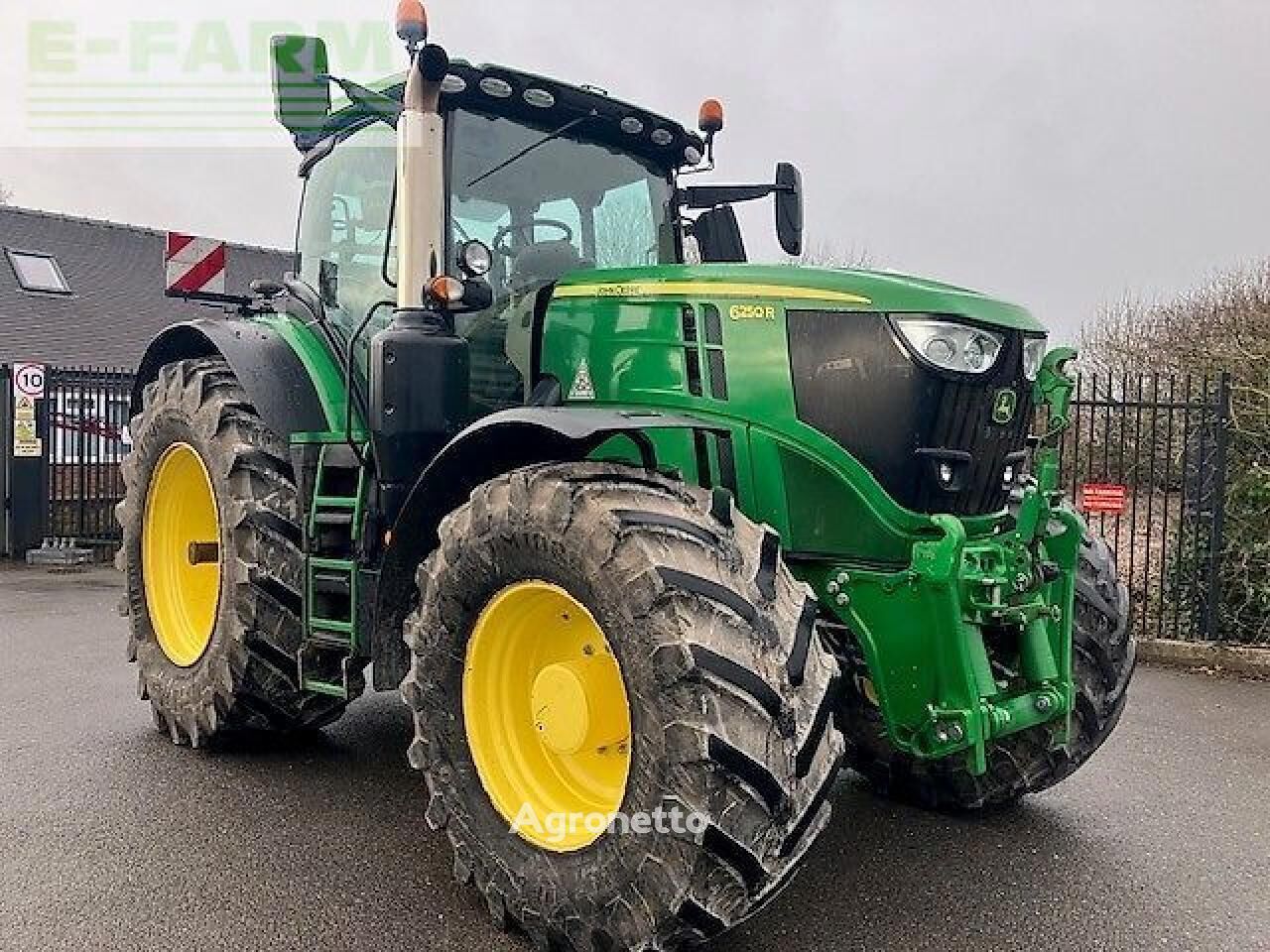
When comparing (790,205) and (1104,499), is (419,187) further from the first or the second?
(1104,499)

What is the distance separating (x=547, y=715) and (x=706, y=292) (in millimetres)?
1366

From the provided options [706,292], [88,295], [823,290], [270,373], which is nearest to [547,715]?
[706,292]

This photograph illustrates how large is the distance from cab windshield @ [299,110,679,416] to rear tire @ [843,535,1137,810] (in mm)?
1823

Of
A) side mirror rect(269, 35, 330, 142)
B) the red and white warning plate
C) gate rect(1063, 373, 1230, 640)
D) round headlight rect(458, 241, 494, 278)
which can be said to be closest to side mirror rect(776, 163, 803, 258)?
round headlight rect(458, 241, 494, 278)

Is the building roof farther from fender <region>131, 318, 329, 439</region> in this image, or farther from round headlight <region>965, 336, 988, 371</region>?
round headlight <region>965, 336, 988, 371</region>

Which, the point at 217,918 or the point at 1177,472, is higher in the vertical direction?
the point at 1177,472

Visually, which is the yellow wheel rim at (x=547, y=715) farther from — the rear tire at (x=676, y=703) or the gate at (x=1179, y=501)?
the gate at (x=1179, y=501)

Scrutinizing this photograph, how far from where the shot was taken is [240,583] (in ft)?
13.3

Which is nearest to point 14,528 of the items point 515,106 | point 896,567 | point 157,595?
point 157,595

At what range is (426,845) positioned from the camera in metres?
3.53

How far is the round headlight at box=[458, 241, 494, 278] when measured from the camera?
367 centimetres

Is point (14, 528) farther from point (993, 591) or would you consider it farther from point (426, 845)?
point (993, 591)

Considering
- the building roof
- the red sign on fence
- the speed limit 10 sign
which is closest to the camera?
the red sign on fence

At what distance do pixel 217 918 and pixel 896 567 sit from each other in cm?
Answer: 218
